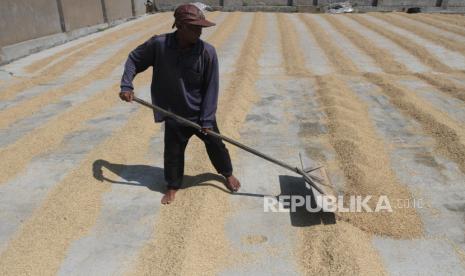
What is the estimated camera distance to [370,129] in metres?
4.28

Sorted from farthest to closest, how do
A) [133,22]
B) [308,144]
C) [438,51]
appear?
[133,22]
[438,51]
[308,144]

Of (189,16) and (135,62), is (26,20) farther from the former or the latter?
(189,16)

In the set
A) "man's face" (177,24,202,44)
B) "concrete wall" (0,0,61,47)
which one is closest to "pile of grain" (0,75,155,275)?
"man's face" (177,24,202,44)

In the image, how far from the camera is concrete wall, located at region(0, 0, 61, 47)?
301 inches

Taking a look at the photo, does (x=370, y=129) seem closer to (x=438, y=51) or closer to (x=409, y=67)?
(x=409, y=67)

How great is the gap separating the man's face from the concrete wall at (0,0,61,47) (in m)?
6.62

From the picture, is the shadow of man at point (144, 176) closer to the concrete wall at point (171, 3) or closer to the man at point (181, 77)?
the man at point (181, 77)

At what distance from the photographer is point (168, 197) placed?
297 centimetres

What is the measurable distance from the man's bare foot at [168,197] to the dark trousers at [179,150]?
0.04 m

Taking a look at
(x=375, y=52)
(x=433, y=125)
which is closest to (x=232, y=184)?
(x=433, y=125)

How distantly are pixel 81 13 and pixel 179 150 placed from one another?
952 cm

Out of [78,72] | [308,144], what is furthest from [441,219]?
[78,72]

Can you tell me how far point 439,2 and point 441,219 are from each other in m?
16.6

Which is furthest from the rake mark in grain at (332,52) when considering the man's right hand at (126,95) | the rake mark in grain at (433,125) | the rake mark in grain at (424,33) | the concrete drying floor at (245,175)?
the man's right hand at (126,95)
